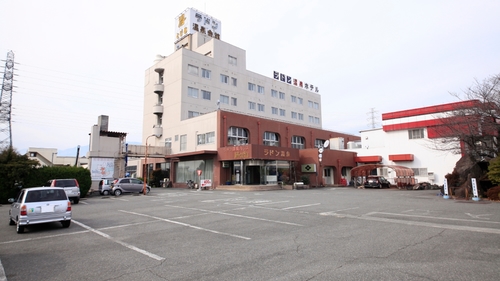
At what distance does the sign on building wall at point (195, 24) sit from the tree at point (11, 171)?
39.4 meters

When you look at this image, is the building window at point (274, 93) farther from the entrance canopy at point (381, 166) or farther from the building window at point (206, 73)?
the entrance canopy at point (381, 166)

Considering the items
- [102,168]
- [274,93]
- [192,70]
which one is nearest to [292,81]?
[274,93]

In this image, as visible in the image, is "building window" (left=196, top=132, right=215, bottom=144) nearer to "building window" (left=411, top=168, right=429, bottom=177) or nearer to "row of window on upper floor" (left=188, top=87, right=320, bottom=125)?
"row of window on upper floor" (left=188, top=87, right=320, bottom=125)

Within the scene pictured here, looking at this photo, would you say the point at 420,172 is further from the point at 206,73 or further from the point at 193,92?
the point at 206,73

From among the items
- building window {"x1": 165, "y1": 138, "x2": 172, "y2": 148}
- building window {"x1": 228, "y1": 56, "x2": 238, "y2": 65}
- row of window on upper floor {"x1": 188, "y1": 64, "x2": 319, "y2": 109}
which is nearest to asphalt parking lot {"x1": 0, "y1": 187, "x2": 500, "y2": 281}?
building window {"x1": 165, "y1": 138, "x2": 172, "y2": 148}

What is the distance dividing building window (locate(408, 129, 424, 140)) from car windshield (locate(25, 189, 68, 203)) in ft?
128

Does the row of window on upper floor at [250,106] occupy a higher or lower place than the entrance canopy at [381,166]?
higher

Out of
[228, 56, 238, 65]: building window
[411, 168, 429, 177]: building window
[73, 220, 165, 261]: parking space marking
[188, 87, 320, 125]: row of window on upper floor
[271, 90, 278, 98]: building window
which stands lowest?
[73, 220, 165, 261]: parking space marking

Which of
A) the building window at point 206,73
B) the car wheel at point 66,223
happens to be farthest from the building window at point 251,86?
the car wheel at point 66,223

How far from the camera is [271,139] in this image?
40312 millimetres

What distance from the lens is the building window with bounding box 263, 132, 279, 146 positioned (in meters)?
39.5

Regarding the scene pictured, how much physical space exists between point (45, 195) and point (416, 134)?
3951cm

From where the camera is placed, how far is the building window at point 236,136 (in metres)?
35.7

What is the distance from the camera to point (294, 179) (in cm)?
3616
